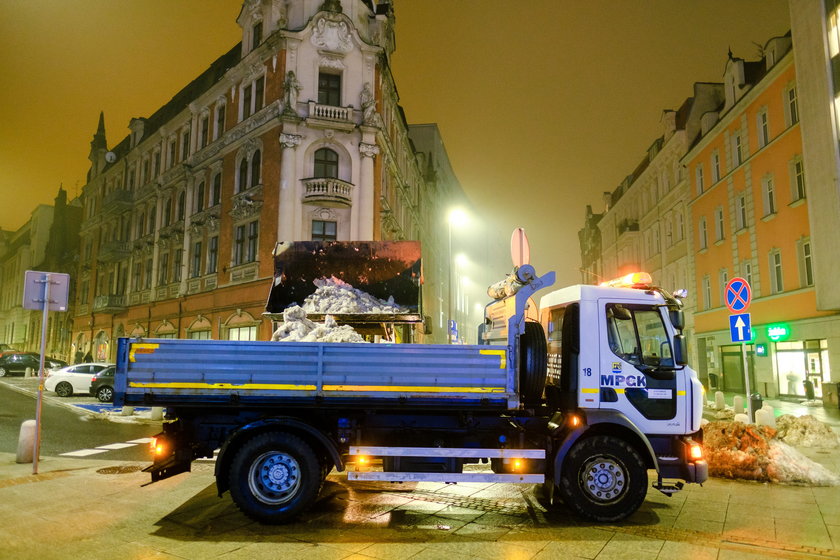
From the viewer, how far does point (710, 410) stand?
18.5 m

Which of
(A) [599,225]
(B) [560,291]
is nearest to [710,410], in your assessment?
(B) [560,291]

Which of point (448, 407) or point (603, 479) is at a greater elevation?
point (448, 407)

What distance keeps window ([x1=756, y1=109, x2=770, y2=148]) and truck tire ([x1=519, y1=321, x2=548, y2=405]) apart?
25.3 m

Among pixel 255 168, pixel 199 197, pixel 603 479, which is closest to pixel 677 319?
pixel 603 479

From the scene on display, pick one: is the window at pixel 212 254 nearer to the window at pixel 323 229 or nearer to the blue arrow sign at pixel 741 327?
the window at pixel 323 229

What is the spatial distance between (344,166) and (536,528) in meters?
21.2

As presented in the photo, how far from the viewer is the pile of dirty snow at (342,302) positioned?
10609mm

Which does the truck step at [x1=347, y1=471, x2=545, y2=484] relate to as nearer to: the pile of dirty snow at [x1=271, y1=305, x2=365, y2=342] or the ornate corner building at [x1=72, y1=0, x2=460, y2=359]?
the pile of dirty snow at [x1=271, y1=305, x2=365, y2=342]

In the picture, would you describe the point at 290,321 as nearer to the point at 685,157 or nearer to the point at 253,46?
the point at 253,46

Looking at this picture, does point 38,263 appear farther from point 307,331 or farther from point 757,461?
point 757,461

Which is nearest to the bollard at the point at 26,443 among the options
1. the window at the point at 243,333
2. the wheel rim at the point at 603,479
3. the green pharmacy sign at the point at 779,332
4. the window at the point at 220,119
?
the wheel rim at the point at 603,479

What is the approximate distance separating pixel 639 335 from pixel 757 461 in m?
3.88

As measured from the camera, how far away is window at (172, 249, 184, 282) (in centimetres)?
3133

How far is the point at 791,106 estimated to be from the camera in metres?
24.0
